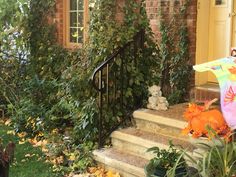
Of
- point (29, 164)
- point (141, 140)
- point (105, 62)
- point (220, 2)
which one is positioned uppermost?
point (220, 2)

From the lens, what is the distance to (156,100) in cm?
573

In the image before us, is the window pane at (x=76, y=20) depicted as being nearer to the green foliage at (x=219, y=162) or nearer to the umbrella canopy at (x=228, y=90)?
the umbrella canopy at (x=228, y=90)

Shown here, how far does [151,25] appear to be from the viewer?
6.61 m

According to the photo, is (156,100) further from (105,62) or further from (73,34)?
(73,34)

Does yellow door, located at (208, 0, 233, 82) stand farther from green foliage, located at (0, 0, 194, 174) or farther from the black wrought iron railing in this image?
the black wrought iron railing

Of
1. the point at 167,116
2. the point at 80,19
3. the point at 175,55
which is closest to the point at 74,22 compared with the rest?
the point at 80,19

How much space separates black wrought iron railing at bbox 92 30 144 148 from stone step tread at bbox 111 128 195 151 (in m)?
0.18

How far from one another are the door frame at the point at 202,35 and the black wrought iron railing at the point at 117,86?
87 cm

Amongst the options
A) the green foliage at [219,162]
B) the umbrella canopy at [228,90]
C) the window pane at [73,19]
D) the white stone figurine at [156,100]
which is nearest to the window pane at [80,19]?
the window pane at [73,19]

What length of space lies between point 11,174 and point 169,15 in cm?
311

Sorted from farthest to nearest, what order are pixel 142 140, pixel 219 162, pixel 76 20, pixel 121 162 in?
pixel 76 20, pixel 142 140, pixel 121 162, pixel 219 162

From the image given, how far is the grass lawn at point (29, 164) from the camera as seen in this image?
5.20 m

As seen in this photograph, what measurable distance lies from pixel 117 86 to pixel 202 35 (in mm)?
1490

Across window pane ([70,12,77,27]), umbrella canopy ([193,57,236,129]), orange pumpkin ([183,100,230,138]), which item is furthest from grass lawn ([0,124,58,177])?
window pane ([70,12,77,27])
